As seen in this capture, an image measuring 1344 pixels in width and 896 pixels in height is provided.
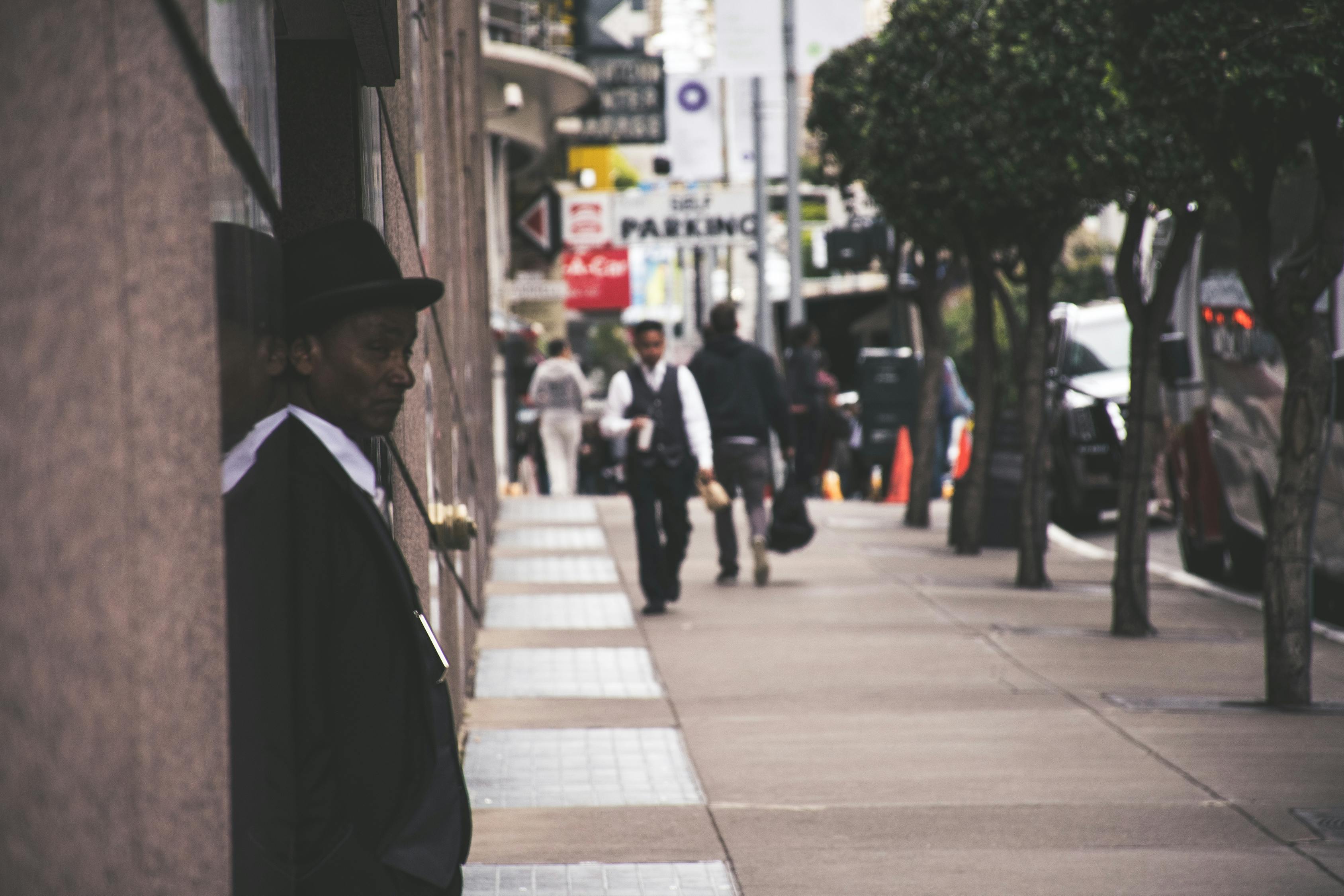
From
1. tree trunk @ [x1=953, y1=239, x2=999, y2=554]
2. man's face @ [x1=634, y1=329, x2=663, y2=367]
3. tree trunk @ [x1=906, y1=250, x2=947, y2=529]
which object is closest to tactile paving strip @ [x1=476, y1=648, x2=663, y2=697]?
man's face @ [x1=634, y1=329, x2=663, y2=367]

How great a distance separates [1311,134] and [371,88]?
482cm

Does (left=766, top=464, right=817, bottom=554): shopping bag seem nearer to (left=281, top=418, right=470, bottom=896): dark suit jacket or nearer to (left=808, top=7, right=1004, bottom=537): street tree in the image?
(left=808, top=7, right=1004, bottom=537): street tree

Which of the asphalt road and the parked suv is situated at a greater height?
the parked suv

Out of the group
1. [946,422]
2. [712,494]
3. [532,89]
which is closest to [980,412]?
[712,494]

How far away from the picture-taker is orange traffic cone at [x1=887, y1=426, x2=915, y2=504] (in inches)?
844

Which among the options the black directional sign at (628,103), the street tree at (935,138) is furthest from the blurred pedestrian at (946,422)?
the black directional sign at (628,103)

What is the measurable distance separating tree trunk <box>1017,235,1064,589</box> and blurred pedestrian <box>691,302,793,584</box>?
1.66 meters

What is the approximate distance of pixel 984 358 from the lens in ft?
51.6

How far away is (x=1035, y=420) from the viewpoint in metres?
13.0

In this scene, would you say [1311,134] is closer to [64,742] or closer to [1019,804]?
[1019,804]

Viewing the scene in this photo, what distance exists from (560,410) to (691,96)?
19.4ft

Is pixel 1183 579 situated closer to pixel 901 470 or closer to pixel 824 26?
pixel 824 26

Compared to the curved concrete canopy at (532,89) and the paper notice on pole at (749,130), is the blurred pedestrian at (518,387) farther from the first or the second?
the paper notice on pole at (749,130)

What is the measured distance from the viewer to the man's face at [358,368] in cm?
276
